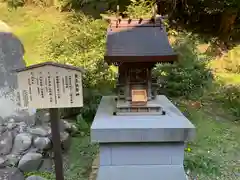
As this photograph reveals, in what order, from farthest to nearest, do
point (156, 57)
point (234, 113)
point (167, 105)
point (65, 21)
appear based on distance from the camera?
point (65, 21) → point (234, 113) → point (167, 105) → point (156, 57)

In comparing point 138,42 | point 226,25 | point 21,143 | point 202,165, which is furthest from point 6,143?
point 226,25

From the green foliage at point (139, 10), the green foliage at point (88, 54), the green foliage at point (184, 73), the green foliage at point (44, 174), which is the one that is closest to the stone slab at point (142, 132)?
the green foliage at point (44, 174)

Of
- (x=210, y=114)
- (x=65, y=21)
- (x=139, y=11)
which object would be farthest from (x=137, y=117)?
(x=65, y=21)

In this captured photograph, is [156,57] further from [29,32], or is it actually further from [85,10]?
[85,10]

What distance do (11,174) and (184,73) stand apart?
4.65 m

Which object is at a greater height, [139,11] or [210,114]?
[139,11]

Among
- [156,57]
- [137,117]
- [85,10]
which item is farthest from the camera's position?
[85,10]

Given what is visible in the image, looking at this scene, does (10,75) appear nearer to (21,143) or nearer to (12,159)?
(21,143)

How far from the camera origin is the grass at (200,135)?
15.5ft

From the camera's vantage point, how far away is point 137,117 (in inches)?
170

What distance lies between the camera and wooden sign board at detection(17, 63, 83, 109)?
2959mm

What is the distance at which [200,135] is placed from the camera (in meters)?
5.97

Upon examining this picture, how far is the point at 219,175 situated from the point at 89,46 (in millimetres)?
4824

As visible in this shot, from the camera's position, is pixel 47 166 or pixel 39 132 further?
pixel 39 132
